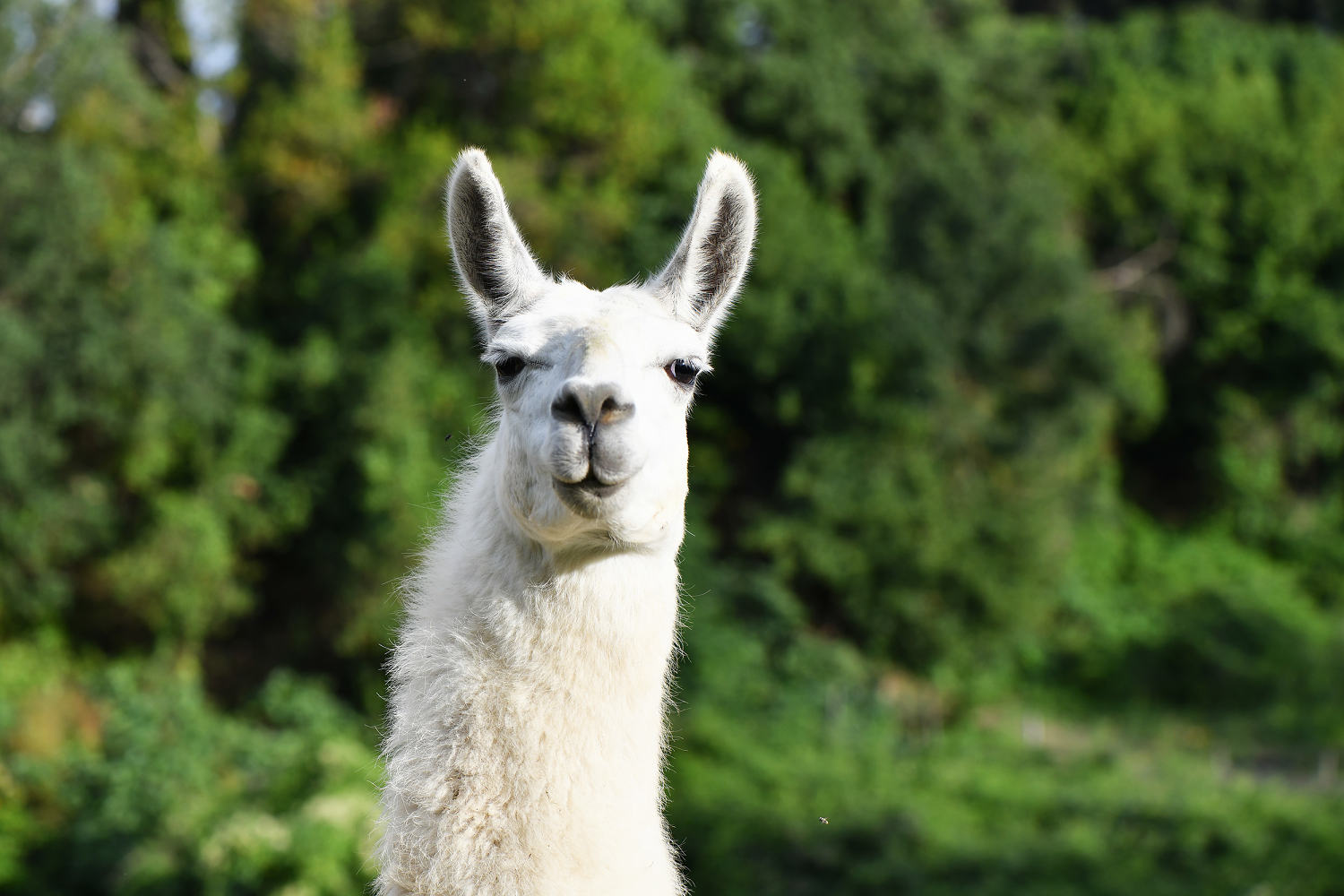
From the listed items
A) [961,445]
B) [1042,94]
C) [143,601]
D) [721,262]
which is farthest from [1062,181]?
[721,262]

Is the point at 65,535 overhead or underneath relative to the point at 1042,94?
underneath

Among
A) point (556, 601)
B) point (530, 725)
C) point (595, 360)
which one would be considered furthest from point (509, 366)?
point (530, 725)

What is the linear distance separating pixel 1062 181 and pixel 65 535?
2042cm

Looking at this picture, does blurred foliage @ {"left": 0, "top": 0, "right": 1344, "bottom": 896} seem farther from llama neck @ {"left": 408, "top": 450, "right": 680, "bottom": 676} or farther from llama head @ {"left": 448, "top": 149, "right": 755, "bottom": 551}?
llama head @ {"left": 448, "top": 149, "right": 755, "bottom": 551}

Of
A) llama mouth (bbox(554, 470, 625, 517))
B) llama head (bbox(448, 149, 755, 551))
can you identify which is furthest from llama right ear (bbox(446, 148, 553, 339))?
llama mouth (bbox(554, 470, 625, 517))

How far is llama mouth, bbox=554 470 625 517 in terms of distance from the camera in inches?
110

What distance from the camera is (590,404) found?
9.06 feet

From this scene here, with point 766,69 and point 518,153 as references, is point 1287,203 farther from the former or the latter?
point 518,153

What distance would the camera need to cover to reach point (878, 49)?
24906mm

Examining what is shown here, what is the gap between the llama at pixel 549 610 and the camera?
2.76 metres

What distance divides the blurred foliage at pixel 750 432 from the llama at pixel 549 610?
7893mm

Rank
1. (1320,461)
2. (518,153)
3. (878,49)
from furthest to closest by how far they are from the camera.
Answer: (1320,461) < (878,49) < (518,153)

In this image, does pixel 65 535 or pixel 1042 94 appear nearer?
pixel 65 535

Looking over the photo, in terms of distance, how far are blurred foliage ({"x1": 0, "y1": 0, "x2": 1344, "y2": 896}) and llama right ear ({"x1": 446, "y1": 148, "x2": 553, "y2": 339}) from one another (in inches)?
313
